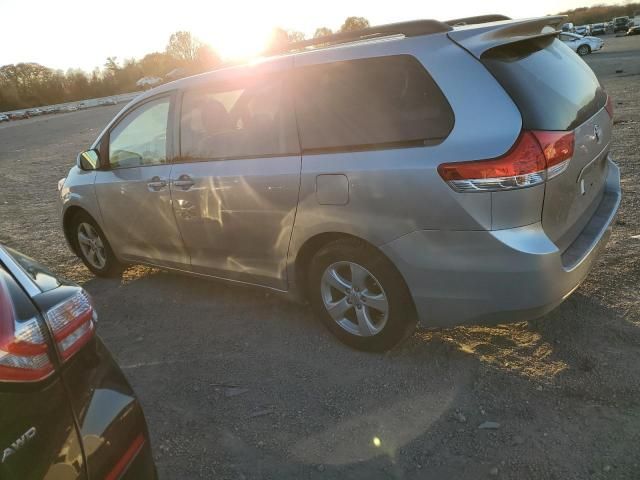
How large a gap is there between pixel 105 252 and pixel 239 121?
86.4 inches

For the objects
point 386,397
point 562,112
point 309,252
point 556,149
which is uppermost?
point 562,112

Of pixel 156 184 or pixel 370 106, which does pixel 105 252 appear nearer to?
pixel 156 184

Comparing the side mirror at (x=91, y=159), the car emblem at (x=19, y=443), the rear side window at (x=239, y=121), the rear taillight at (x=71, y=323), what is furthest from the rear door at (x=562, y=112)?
the side mirror at (x=91, y=159)

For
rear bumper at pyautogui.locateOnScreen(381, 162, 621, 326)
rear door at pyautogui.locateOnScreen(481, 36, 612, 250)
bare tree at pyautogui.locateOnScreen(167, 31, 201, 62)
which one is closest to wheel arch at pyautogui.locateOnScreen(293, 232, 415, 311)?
rear bumper at pyautogui.locateOnScreen(381, 162, 621, 326)

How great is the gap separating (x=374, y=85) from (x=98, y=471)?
2262 mm

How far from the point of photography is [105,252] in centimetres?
499

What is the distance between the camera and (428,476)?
2.35m

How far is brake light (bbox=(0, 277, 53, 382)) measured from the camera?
55.9 inches

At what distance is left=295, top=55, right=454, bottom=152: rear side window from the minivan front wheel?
264 centimetres

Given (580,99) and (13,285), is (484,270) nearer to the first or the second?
(580,99)

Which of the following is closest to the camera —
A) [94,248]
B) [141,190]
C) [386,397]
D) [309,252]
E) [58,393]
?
[58,393]

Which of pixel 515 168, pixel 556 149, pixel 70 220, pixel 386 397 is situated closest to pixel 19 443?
pixel 386 397

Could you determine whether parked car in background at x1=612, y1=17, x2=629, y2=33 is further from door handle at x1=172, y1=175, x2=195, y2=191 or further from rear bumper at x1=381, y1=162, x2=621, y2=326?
rear bumper at x1=381, y1=162, x2=621, y2=326

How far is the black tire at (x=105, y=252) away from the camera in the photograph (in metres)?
4.95
